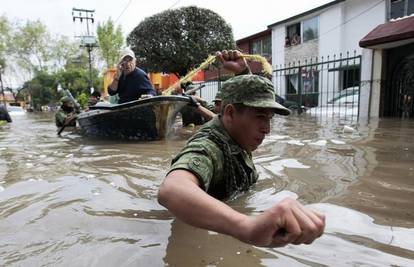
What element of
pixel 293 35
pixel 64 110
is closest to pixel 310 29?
pixel 293 35

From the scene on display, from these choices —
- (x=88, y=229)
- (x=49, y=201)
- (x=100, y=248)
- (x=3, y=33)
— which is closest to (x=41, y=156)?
(x=49, y=201)

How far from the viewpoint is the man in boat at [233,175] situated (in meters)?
0.96

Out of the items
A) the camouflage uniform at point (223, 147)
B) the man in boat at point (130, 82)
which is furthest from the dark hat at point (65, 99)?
the camouflage uniform at point (223, 147)

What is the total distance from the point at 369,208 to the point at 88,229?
5.96 feet

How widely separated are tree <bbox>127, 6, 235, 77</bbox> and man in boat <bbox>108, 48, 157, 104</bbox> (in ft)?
41.2

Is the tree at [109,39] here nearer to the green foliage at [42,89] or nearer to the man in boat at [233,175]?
the green foliage at [42,89]

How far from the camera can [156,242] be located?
2053 millimetres

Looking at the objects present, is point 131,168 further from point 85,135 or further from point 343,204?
point 85,135

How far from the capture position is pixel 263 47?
24562 mm

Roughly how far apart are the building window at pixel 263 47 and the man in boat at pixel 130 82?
17756mm

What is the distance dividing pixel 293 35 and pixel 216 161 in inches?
818

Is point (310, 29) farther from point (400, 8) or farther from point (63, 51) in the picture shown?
point (63, 51)

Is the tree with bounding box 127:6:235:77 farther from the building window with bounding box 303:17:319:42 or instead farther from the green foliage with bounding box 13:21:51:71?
the green foliage with bounding box 13:21:51:71

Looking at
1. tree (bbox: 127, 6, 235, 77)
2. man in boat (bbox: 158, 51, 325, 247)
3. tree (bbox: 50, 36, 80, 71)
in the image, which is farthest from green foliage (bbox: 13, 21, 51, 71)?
man in boat (bbox: 158, 51, 325, 247)
